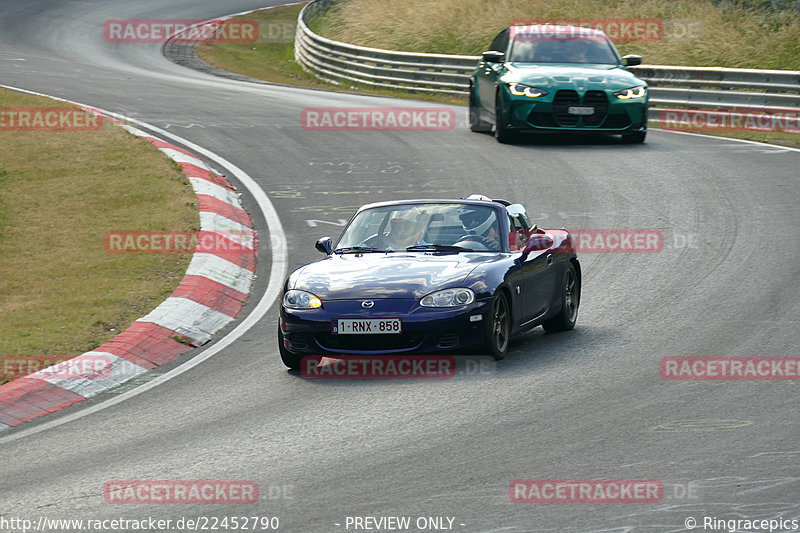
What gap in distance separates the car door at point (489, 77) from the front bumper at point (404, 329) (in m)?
11.8

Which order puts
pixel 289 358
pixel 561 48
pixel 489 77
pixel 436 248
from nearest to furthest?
pixel 289 358 → pixel 436 248 → pixel 561 48 → pixel 489 77

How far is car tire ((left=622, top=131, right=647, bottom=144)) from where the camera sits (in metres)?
20.2

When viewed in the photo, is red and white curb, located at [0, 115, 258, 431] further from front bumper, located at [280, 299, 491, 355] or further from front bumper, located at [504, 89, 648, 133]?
front bumper, located at [504, 89, 648, 133]

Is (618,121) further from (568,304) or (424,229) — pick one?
(424,229)

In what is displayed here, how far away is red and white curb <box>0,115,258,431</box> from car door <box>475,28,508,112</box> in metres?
6.11

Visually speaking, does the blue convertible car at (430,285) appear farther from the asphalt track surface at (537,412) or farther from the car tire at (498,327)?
the asphalt track surface at (537,412)

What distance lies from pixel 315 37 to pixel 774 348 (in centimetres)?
2876

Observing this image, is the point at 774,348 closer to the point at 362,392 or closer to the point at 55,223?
the point at 362,392

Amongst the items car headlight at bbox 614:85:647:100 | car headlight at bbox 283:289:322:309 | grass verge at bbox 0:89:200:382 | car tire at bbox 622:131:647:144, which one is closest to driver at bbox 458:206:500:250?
car headlight at bbox 283:289:322:309

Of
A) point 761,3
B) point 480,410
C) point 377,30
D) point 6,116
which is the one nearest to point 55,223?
point 6,116

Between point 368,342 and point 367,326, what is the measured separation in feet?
0.44

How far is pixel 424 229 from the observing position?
10.2m

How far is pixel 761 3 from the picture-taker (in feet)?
101

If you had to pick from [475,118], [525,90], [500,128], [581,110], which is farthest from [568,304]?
[475,118]
